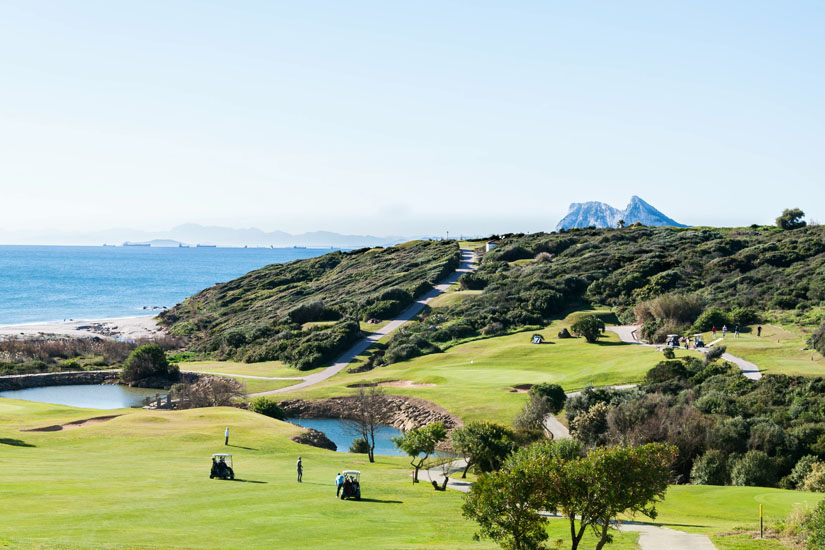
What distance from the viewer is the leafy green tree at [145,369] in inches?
2864

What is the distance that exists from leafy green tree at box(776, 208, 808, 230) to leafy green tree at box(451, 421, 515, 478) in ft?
392

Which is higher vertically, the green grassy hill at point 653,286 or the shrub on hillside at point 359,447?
the green grassy hill at point 653,286

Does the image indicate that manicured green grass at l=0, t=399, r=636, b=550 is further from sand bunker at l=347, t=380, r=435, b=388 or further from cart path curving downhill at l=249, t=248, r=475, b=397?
cart path curving downhill at l=249, t=248, r=475, b=397

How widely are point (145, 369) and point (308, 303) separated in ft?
105

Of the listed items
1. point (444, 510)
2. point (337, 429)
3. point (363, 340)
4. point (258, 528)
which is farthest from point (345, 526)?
point (363, 340)

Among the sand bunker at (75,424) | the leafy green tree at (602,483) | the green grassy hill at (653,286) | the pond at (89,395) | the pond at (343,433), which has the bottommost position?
the pond at (89,395)

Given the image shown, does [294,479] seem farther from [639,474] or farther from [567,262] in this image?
[567,262]

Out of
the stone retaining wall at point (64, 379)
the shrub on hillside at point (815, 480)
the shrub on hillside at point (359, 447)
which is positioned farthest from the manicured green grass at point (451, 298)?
the shrub on hillside at point (815, 480)

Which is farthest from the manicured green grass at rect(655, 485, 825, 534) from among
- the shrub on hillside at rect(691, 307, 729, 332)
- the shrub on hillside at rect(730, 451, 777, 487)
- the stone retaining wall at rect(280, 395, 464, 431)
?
the shrub on hillside at rect(691, 307, 729, 332)

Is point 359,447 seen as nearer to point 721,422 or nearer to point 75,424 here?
point 75,424

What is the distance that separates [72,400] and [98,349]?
2023 cm

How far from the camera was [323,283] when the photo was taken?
133875mm

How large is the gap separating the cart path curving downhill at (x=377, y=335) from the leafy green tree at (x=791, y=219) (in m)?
60.0

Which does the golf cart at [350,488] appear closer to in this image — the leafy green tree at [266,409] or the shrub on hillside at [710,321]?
the leafy green tree at [266,409]
